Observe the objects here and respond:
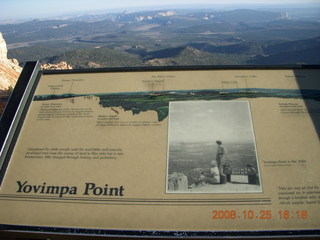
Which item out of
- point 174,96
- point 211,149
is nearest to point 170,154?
point 211,149

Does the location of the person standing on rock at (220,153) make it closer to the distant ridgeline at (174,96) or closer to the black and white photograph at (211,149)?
the black and white photograph at (211,149)

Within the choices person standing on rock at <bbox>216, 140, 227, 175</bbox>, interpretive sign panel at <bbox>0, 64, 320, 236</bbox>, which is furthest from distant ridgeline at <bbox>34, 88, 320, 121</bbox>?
person standing on rock at <bbox>216, 140, 227, 175</bbox>

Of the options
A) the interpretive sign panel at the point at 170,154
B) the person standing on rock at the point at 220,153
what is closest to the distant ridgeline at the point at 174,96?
the interpretive sign panel at the point at 170,154

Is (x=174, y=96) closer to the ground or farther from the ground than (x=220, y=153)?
farther from the ground

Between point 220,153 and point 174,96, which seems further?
point 174,96

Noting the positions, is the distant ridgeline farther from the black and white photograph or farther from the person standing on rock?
the person standing on rock

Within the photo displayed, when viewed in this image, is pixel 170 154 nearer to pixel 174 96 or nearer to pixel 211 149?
pixel 211 149
